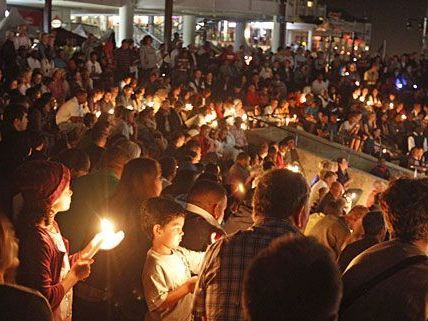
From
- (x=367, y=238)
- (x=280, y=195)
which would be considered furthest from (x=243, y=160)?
(x=280, y=195)

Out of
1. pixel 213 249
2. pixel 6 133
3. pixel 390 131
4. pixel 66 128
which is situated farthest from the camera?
pixel 390 131

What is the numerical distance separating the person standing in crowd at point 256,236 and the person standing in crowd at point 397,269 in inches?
14.7

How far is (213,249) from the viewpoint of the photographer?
3.24m

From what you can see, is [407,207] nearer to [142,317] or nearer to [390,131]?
[142,317]

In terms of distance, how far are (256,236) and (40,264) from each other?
115cm

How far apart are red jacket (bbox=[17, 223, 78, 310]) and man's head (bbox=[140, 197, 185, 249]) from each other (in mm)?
551

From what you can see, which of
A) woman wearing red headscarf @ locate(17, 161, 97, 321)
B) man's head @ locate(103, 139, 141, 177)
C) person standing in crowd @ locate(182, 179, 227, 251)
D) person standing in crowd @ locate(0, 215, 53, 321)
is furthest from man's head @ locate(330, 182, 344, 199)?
person standing in crowd @ locate(0, 215, 53, 321)

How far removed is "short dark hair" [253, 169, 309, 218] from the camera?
10.3 ft

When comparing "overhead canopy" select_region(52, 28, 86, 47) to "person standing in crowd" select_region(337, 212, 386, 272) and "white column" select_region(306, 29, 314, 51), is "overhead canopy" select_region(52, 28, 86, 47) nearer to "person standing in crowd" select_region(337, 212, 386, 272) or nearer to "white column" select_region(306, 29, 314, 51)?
"person standing in crowd" select_region(337, 212, 386, 272)

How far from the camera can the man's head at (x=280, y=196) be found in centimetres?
313

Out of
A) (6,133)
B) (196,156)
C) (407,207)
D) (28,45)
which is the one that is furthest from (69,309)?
(28,45)

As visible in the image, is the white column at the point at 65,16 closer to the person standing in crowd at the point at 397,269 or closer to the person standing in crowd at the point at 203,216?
the person standing in crowd at the point at 203,216

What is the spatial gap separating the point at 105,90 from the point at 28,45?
177 inches

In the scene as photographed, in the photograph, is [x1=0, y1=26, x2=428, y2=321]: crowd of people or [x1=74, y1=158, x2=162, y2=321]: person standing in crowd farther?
[x1=74, y1=158, x2=162, y2=321]: person standing in crowd
